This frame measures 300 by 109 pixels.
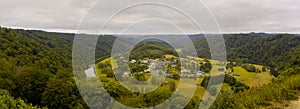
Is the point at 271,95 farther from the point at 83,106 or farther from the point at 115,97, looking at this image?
the point at 83,106

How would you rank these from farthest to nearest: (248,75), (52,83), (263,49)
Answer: (263,49)
(248,75)
(52,83)

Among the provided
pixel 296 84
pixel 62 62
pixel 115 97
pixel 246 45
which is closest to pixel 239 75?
pixel 246 45

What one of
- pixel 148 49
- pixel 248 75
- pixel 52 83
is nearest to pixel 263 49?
pixel 248 75

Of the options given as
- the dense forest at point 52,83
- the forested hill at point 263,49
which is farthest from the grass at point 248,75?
the dense forest at point 52,83

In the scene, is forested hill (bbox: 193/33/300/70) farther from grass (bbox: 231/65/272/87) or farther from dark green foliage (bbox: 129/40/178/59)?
dark green foliage (bbox: 129/40/178/59)

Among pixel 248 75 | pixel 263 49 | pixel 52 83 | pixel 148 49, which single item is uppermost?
pixel 263 49

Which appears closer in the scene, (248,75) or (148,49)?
(148,49)

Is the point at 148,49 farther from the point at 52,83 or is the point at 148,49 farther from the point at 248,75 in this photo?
the point at 248,75

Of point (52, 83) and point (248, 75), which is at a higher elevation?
point (52, 83)

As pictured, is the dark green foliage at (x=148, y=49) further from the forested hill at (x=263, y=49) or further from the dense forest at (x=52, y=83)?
the forested hill at (x=263, y=49)

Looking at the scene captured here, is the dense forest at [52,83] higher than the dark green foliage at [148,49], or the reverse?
the dark green foliage at [148,49]

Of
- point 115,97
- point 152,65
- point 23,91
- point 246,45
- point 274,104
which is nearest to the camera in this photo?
point 274,104
